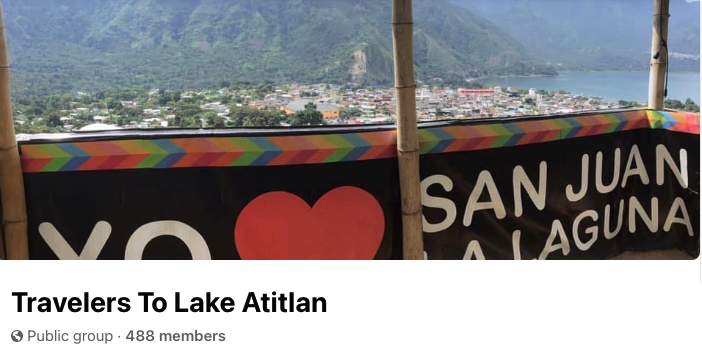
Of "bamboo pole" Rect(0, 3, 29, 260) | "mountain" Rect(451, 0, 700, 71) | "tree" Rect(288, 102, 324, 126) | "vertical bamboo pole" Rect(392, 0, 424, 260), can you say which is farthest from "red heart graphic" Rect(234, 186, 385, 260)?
"mountain" Rect(451, 0, 700, 71)

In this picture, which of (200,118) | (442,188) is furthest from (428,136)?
(200,118)

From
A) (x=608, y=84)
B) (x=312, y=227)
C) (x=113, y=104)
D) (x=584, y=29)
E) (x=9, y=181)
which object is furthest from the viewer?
(x=584, y=29)

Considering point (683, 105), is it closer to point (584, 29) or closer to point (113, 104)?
point (584, 29)

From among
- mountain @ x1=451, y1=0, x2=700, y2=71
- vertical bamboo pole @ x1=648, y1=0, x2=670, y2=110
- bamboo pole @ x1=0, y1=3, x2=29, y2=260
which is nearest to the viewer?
bamboo pole @ x1=0, y1=3, x2=29, y2=260

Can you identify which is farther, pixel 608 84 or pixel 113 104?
pixel 608 84

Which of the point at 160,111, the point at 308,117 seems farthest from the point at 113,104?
the point at 308,117

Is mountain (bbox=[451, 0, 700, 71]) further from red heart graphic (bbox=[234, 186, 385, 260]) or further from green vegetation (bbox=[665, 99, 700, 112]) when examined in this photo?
red heart graphic (bbox=[234, 186, 385, 260])

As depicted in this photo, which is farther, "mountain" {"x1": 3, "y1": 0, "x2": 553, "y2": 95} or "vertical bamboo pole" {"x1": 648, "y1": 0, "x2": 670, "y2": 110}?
"vertical bamboo pole" {"x1": 648, "y1": 0, "x2": 670, "y2": 110}

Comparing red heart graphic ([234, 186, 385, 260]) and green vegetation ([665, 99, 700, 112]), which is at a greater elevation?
green vegetation ([665, 99, 700, 112])
